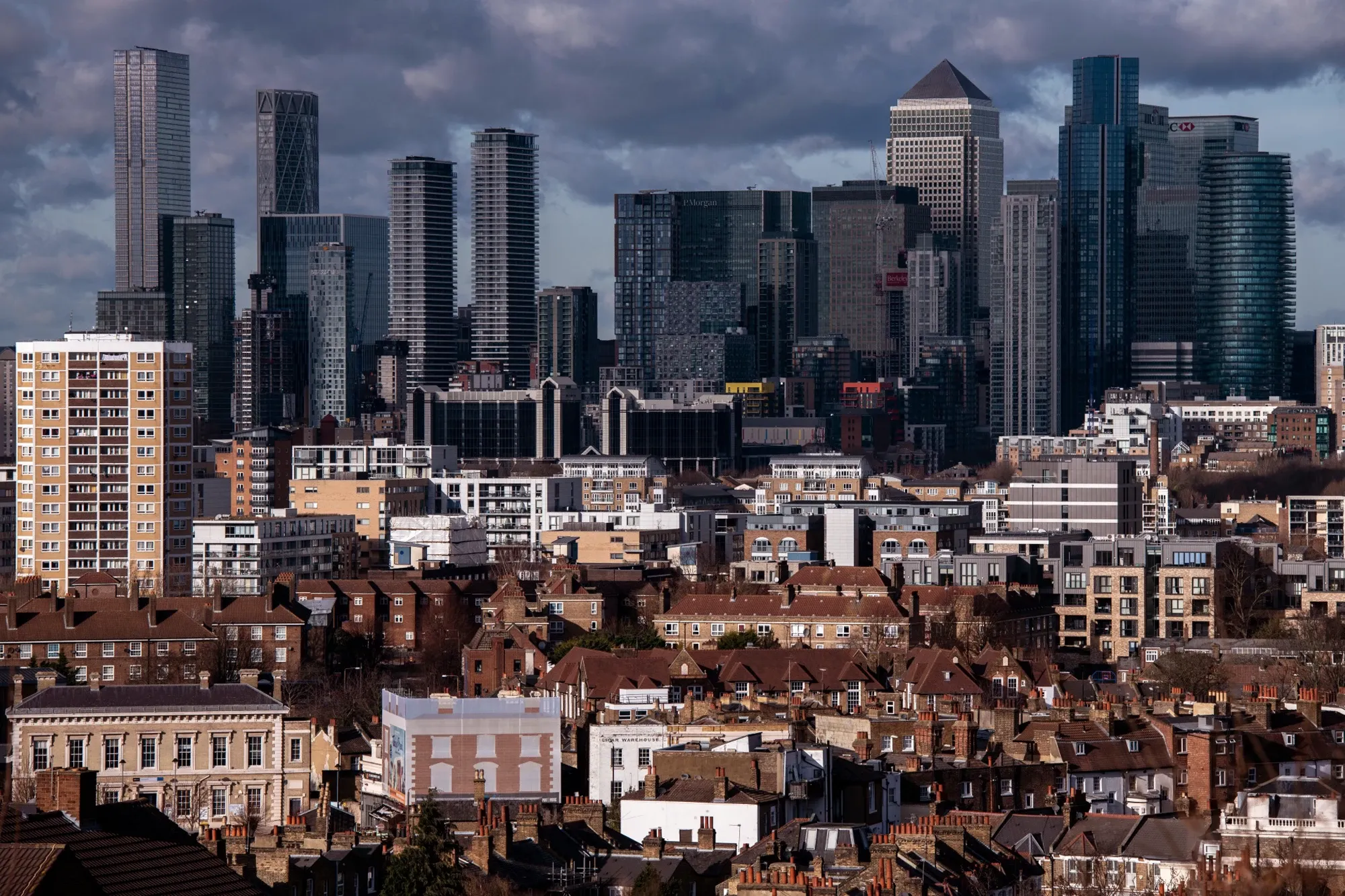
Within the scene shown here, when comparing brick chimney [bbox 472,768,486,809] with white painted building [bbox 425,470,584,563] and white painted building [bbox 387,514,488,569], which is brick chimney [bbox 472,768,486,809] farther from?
white painted building [bbox 425,470,584,563]

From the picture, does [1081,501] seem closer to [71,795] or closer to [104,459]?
[104,459]

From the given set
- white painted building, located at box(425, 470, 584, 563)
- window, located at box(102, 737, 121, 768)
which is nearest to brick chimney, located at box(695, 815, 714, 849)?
window, located at box(102, 737, 121, 768)

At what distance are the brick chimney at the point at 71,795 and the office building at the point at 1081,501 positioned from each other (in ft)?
333

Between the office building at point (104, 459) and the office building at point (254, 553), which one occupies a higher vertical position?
the office building at point (104, 459)

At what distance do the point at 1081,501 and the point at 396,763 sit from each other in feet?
283

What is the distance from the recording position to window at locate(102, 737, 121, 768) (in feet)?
186

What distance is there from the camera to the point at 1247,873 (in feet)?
77.5

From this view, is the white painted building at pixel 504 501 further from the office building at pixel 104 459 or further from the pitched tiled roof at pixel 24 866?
the pitched tiled roof at pixel 24 866

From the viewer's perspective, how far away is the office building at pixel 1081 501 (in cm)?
13138

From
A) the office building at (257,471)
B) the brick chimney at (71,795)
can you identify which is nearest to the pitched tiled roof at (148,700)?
the brick chimney at (71,795)

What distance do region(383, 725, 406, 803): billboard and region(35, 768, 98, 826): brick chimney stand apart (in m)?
17.1

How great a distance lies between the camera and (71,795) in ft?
98.4

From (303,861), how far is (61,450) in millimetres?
94031

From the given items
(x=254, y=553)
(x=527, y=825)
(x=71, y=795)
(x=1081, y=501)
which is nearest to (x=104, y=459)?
(x=254, y=553)
